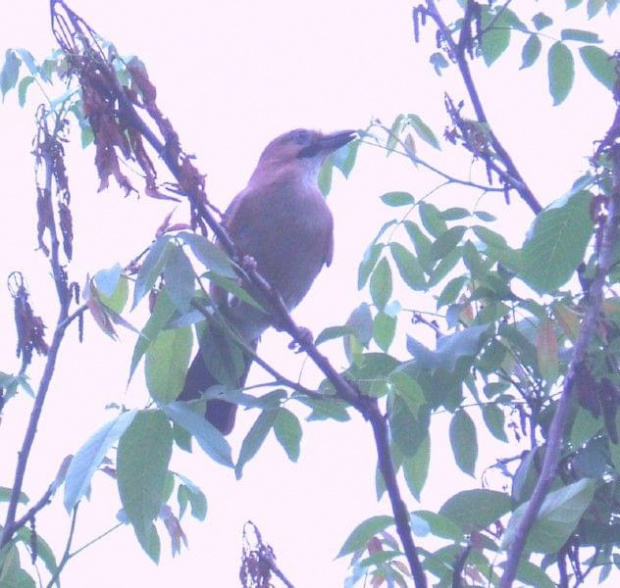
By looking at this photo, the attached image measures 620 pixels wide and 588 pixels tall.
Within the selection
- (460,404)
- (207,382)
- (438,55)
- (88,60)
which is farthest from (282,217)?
(88,60)

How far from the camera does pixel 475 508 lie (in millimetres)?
1804

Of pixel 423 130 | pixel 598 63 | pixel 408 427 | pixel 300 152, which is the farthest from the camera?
pixel 300 152

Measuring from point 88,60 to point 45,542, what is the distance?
0.95 m

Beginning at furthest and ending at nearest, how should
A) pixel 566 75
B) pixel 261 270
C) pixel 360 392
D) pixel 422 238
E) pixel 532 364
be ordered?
pixel 261 270 < pixel 566 75 < pixel 422 238 < pixel 532 364 < pixel 360 392

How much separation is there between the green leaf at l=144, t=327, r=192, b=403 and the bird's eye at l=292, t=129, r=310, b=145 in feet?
8.06

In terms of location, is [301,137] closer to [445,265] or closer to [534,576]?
[445,265]

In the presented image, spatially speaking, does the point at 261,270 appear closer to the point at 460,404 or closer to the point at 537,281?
the point at 460,404

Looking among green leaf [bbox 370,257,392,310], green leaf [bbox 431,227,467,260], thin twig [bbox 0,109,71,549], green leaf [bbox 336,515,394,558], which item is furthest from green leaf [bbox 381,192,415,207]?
green leaf [bbox 336,515,394,558]

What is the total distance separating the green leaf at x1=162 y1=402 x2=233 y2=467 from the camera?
160 cm

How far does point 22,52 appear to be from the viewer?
3.11m

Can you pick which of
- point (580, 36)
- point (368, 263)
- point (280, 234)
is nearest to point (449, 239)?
point (368, 263)

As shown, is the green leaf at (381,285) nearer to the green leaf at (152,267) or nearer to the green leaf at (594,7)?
the green leaf at (152,267)

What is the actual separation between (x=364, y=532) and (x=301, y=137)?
266cm

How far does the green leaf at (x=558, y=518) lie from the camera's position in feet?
5.01
